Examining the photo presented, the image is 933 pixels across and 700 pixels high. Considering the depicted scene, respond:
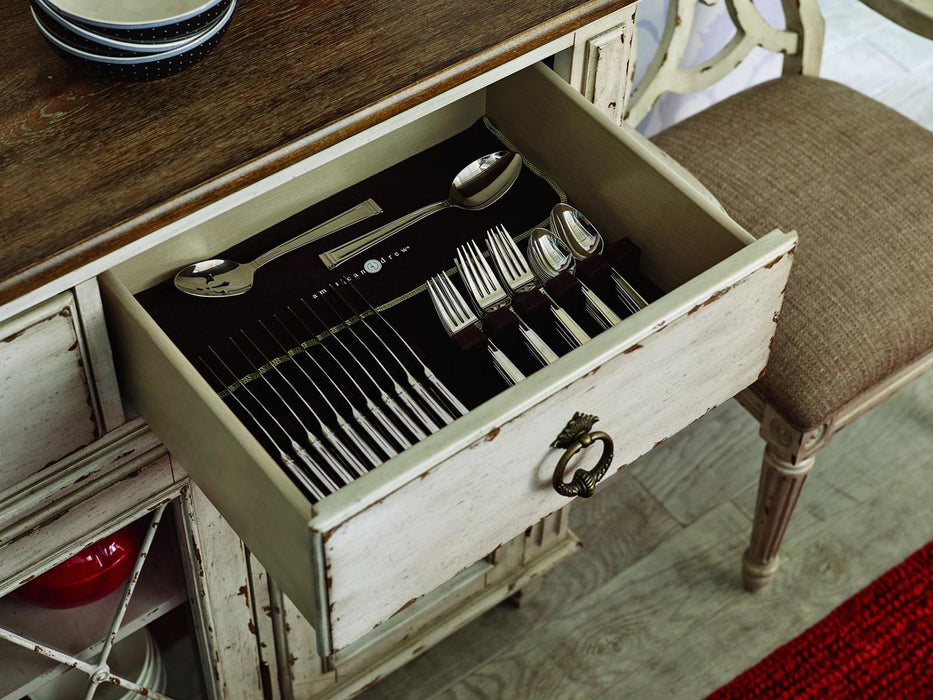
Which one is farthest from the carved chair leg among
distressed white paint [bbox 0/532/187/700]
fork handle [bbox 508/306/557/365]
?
distressed white paint [bbox 0/532/187/700]

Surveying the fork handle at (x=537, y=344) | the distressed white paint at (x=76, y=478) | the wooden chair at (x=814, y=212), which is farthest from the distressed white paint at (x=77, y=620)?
the wooden chair at (x=814, y=212)

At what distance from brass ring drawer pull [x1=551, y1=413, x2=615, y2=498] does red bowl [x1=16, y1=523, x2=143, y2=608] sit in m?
0.39

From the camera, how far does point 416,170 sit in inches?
34.5

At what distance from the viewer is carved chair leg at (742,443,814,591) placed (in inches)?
43.6

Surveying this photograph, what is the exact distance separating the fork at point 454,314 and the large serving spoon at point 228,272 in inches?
4.1

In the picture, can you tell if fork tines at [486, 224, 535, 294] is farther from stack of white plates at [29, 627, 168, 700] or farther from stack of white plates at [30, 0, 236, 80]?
stack of white plates at [29, 627, 168, 700]

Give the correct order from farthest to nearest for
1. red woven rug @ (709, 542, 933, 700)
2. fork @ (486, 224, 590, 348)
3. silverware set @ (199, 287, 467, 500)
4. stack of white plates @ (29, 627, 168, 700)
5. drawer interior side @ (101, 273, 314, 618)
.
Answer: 1. red woven rug @ (709, 542, 933, 700)
2. stack of white plates @ (29, 627, 168, 700)
3. fork @ (486, 224, 590, 348)
4. silverware set @ (199, 287, 467, 500)
5. drawer interior side @ (101, 273, 314, 618)

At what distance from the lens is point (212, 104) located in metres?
0.68

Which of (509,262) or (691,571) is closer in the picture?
(509,262)

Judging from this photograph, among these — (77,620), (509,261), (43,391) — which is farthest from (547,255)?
(77,620)

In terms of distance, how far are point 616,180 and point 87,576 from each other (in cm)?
52

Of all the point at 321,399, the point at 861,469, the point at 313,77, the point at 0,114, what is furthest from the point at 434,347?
the point at 861,469

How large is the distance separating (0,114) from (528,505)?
1.36 ft

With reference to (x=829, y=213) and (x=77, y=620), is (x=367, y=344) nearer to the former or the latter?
(x=77, y=620)
